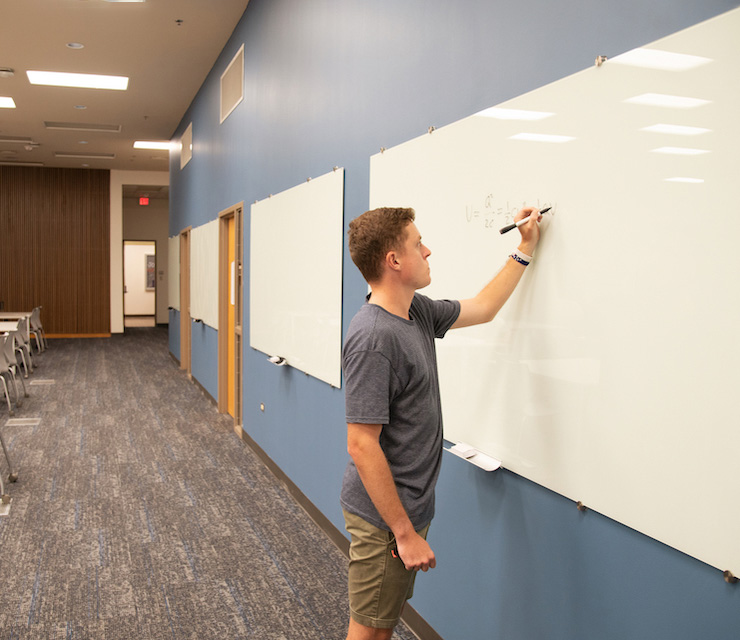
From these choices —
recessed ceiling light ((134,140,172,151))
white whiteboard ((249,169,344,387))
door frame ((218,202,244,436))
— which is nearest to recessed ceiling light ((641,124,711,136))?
white whiteboard ((249,169,344,387))

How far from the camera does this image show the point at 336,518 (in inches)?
134

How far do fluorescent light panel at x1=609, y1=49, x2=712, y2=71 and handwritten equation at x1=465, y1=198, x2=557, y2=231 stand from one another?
0.42 metres

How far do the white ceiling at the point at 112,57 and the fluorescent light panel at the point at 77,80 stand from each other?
112 millimetres

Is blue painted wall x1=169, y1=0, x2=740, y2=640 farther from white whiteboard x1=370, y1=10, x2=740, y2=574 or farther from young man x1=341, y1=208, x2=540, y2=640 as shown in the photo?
young man x1=341, y1=208, x2=540, y2=640

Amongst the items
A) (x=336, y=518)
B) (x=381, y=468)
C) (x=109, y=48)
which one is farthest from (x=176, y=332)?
(x=381, y=468)

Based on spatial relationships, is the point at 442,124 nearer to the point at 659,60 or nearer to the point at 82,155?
the point at 659,60

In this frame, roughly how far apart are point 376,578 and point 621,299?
0.92m

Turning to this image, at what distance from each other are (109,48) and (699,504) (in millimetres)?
6813

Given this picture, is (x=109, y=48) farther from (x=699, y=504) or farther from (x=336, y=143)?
(x=699, y=504)

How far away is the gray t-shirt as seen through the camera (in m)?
1.52

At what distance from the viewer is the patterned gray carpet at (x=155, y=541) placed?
2656mm

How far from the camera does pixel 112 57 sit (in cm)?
670

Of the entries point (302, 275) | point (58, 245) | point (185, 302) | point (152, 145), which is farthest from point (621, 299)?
point (58, 245)

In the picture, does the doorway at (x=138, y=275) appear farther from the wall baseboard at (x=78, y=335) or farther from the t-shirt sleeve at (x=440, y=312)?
the t-shirt sleeve at (x=440, y=312)
